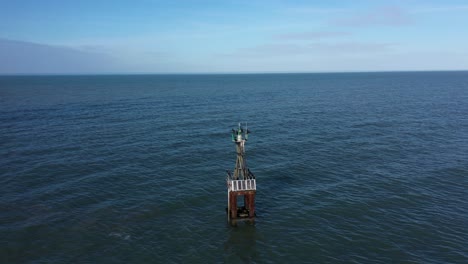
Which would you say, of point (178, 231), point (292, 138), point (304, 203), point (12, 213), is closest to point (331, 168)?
point (304, 203)

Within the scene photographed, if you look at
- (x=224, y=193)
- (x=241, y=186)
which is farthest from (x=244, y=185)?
(x=224, y=193)

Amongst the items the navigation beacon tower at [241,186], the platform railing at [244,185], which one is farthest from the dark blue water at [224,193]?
the platform railing at [244,185]

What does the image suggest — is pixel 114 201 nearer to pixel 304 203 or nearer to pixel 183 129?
pixel 304 203

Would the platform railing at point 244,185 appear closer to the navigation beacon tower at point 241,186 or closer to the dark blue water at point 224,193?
the navigation beacon tower at point 241,186

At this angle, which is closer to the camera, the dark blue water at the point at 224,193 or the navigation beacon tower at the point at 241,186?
the dark blue water at the point at 224,193

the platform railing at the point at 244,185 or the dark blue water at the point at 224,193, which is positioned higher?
the platform railing at the point at 244,185

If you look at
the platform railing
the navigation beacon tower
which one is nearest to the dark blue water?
the navigation beacon tower

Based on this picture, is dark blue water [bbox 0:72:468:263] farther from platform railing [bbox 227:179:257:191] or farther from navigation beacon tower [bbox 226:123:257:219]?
platform railing [bbox 227:179:257:191]

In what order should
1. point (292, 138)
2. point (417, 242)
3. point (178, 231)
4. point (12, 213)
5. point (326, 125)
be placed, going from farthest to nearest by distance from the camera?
point (326, 125), point (292, 138), point (12, 213), point (178, 231), point (417, 242)
